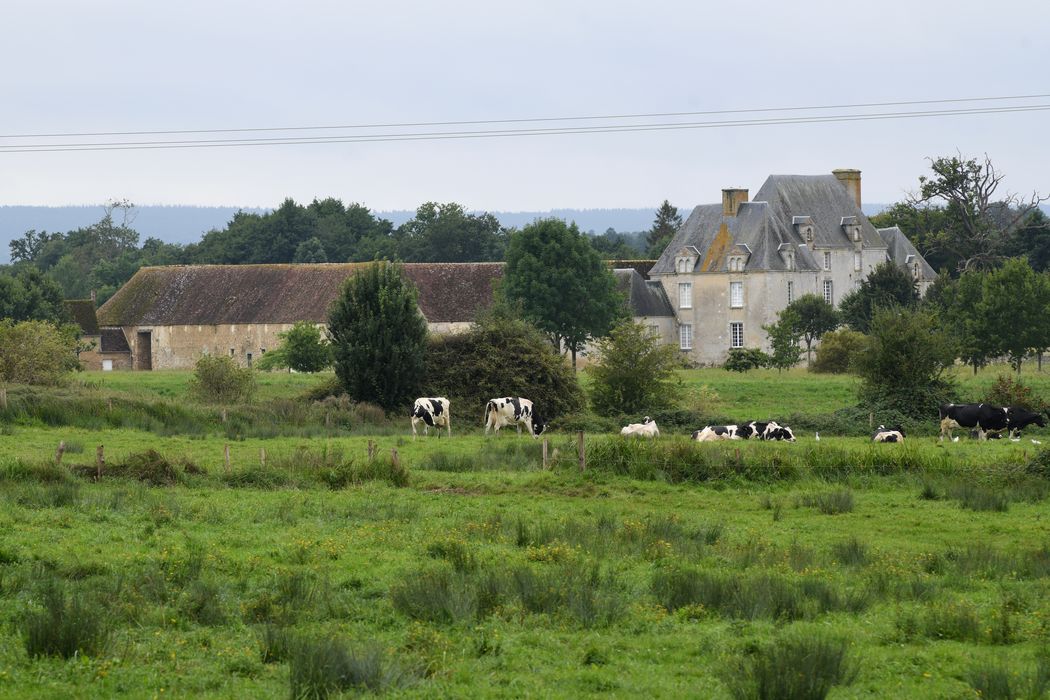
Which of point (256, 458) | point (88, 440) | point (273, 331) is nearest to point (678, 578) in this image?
point (256, 458)

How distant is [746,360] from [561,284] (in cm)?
996

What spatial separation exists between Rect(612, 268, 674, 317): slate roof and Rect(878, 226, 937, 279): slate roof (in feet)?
47.7

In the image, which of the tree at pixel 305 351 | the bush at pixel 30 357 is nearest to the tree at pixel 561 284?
the tree at pixel 305 351

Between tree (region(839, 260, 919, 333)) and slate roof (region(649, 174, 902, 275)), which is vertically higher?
slate roof (region(649, 174, 902, 275))

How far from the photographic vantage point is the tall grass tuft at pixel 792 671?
1123 centimetres

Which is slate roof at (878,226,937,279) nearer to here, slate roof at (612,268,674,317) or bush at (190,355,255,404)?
slate roof at (612,268,674,317)

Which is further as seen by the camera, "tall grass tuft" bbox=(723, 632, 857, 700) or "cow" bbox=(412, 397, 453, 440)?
"cow" bbox=(412, 397, 453, 440)

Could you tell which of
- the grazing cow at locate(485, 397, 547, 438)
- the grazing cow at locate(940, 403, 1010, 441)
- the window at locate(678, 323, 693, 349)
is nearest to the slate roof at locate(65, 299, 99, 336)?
the window at locate(678, 323, 693, 349)

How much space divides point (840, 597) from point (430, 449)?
55.0 feet

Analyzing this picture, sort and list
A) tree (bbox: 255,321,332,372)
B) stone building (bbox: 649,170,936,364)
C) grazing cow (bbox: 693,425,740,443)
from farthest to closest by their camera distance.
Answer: stone building (bbox: 649,170,936,364) < tree (bbox: 255,321,332,372) < grazing cow (bbox: 693,425,740,443)

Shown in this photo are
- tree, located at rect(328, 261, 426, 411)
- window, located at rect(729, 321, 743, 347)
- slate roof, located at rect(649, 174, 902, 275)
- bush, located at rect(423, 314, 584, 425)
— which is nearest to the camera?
tree, located at rect(328, 261, 426, 411)

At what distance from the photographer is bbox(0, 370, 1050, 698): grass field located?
12070mm

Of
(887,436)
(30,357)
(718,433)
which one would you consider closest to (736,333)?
(30,357)

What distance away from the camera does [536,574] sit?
15750 mm
